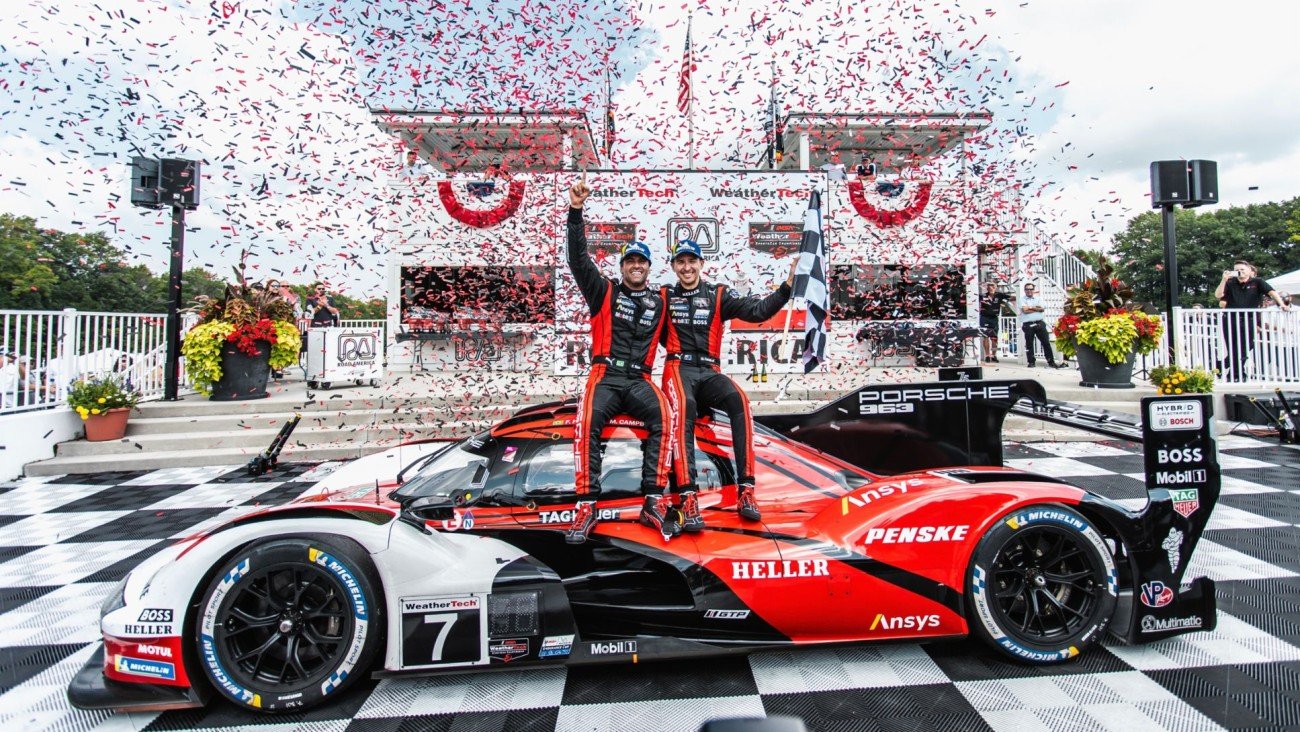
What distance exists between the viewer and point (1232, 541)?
3.79 metres

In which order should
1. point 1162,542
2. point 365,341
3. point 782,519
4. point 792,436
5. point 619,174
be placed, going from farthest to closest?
point 619,174 → point 365,341 → point 792,436 → point 782,519 → point 1162,542

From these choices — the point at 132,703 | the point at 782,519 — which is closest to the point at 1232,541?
the point at 782,519

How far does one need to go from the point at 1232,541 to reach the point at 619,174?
994 centimetres

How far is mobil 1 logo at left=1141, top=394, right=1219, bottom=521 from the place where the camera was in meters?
2.51

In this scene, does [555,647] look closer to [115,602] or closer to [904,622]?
[904,622]

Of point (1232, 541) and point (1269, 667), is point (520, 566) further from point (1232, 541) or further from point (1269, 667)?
point (1232, 541)

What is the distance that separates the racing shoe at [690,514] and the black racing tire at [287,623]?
3.99 feet

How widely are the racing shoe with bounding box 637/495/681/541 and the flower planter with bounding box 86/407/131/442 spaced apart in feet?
24.8

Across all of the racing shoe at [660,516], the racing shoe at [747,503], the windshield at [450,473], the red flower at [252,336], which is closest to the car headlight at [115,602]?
the windshield at [450,473]

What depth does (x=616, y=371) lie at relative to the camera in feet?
9.96

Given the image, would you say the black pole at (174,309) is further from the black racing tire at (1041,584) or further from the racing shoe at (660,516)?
the black racing tire at (1041,584)

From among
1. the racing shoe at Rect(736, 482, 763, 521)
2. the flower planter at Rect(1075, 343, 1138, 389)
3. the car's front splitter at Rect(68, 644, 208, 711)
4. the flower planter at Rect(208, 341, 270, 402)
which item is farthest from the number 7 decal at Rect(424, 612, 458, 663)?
the flower planter at Rect(1075, 343, 1138, 389)

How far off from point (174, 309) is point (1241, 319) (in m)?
14.5

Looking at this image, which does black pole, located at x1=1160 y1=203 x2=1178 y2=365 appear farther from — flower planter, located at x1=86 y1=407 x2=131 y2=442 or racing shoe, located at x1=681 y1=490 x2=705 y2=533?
flower planter, located at x1=86 y1=407 x2=131 y2=442
